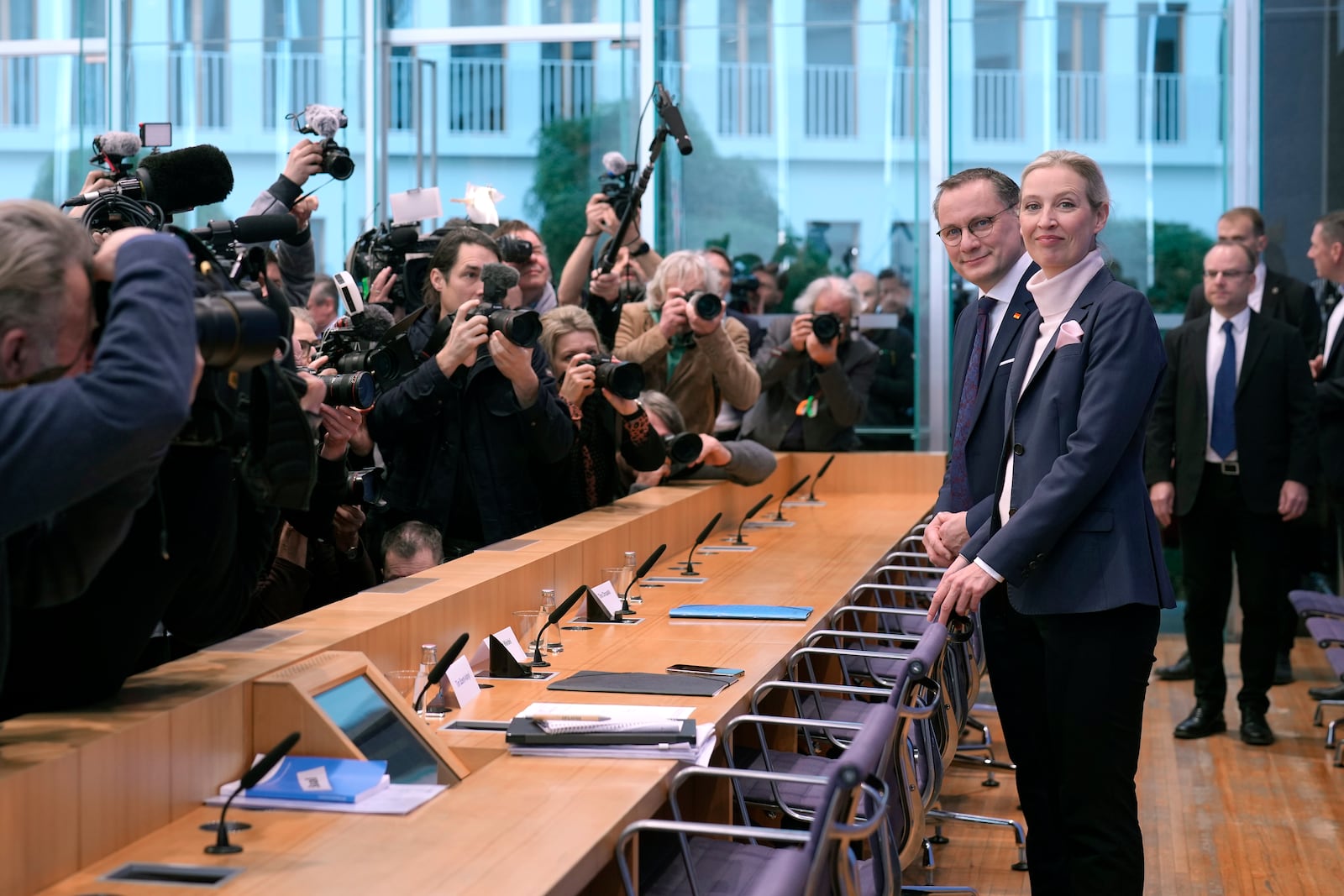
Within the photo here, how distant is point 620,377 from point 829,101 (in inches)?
146

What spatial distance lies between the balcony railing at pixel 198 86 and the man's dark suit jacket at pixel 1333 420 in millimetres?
5105

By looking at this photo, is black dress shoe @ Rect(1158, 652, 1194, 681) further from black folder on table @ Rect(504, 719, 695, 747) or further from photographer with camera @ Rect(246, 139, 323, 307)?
black folder on table @ Rect(504, 719, 695, 747)

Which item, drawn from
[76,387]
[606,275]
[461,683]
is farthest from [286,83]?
[76,387]

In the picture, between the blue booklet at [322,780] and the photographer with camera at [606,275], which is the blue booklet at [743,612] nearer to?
the blue booklet at [322,780]

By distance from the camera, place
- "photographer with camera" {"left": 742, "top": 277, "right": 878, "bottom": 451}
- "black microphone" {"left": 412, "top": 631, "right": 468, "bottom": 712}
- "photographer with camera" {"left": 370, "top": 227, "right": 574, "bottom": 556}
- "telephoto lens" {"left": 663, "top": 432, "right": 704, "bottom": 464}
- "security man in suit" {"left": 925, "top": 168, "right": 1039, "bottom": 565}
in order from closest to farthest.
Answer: "black microphone" {"left": 412, "top": 631, "right": 468, "bottom": 712} → "security man in suit" {"left": 925, "top": 168, "right": 1039, "bottom": 565} → "photographer with camera" {"left": 370, "top": 227, "right": 574, "bottom": 556} → "telephoto lens" {"left": 663, "top": 432, "right": 704, "bottom": 464} → "photographer with camera" {"left": 742, "top": 277, "right": 878, "bottom": 451}

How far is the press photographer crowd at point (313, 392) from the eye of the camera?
64.3 inches

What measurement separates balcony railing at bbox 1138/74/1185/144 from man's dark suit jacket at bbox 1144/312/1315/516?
2.22 m

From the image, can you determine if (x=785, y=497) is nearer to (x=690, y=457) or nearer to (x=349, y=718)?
(x=690, y=457)

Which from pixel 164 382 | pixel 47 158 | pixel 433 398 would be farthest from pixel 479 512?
pixel 47 158

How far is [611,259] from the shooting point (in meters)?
5.18

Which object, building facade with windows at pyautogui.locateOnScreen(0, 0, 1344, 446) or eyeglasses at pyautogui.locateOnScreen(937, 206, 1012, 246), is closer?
eyeglasses at pyautogui.locateOnScreen(937, 206, 1012, 246)

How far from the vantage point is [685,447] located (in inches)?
177

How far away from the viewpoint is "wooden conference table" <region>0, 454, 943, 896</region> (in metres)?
1.69

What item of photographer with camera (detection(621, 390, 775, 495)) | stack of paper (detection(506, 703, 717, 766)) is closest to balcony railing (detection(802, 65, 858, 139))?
photographer with camera (detection(621, 390, 775, 495))
